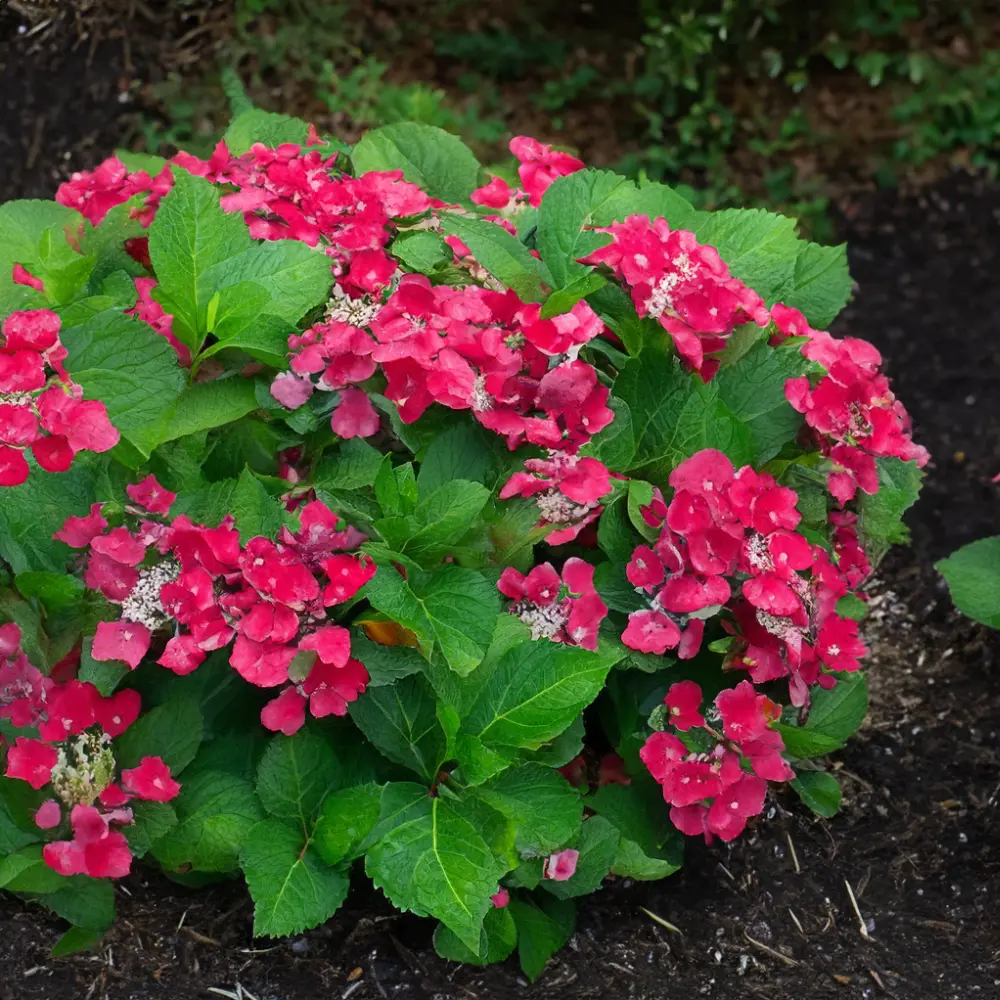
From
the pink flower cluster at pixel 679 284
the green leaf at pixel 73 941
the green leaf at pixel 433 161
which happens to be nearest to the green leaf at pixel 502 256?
the pink flower cluster at pixel 679 284

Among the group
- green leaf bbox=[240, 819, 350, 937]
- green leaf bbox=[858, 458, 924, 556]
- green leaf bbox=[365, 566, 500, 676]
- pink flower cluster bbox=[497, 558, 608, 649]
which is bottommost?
green leaf bbox=[240, 819, 350, 937]

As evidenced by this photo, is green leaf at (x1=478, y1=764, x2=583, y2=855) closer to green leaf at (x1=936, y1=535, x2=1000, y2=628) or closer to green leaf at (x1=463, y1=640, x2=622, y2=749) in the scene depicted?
green leaf at (x1=463, y1=640, x2=622, y2=749)

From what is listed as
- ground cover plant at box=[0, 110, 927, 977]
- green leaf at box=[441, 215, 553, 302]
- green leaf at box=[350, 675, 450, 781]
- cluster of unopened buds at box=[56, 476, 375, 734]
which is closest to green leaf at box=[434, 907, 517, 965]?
ground cover plant at box=[0, 110, 927, 977]

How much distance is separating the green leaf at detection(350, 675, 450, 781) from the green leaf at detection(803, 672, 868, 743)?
700 mm

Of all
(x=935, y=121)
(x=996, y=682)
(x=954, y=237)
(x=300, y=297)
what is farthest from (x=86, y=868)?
(x=935, y=121)

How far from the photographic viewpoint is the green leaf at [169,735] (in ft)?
6.27

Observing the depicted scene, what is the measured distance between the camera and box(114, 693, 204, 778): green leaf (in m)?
1.91

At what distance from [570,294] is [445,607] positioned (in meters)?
0.50

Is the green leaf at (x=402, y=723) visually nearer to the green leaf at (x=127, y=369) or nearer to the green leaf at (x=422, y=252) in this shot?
the green leaf at (x=127, y=369)

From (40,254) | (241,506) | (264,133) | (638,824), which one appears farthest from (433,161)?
(638,824)

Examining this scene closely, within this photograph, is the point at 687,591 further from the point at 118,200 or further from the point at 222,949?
the point at 118,200

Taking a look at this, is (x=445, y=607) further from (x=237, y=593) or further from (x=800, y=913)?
(x=800, y=913)

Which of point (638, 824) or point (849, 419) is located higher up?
point (849, 419)

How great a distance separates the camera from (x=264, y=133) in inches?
95.1
